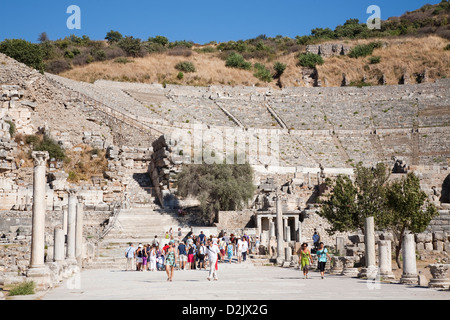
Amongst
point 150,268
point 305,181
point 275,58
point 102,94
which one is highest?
point 275,58

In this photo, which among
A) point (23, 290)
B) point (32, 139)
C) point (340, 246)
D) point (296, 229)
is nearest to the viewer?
point (23, 290)

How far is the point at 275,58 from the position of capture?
329 feet

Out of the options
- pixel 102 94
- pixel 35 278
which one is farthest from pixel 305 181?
pixel 35 278

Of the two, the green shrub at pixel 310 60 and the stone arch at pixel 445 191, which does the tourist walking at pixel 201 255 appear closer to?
the stone arch at pixel 445 191

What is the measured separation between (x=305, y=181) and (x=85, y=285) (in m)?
31.2

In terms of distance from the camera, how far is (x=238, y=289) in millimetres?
15117

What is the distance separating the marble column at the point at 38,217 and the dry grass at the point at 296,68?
62908 mm

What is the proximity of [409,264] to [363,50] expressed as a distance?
8069 centimetres

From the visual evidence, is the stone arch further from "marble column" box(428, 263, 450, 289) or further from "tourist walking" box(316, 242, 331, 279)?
"marble column" box(428, 263, 450, 289)

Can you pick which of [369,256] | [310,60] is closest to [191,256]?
[369,256]

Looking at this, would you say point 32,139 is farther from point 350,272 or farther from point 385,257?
point 385,257

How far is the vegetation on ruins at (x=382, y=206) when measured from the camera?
25625mm

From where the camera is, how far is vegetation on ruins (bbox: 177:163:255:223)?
3588cm
